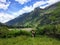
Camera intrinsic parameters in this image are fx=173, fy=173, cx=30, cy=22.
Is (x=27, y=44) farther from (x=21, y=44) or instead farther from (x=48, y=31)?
(x=48, y=31)

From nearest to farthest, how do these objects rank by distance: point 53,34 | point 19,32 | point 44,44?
point 44,44, point 53,34, point 19,32

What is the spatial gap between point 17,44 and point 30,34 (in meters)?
15.9

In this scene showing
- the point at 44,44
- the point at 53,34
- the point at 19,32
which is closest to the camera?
the point at 44,44

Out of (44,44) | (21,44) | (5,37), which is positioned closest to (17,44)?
(21,44)

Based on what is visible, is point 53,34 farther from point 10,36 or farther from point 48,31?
point 10,36

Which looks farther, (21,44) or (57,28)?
(57,28)

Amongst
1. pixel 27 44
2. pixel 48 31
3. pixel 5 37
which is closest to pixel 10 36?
pixel 5 37

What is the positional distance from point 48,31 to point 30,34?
5893 millimetres

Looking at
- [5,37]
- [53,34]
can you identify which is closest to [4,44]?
[5,37]

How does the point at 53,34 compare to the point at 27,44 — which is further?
the point at 53,34

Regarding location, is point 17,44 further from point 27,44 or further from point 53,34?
point 53,34

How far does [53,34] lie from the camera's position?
53312 millimetres

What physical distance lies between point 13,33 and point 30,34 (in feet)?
18.2

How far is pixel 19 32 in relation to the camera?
56.8 m
